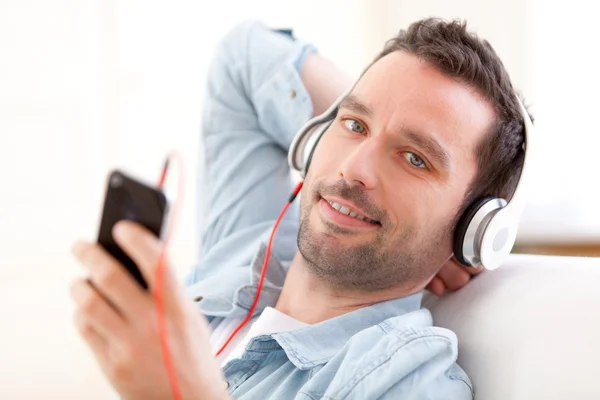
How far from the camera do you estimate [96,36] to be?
116 inches

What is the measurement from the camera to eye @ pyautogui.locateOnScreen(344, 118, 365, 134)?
1.24 metres

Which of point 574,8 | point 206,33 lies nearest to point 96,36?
point 206,33

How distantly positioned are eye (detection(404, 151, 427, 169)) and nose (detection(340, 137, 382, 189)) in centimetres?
5

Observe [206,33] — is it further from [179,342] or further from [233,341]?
[179,342]

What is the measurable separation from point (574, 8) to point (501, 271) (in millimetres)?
1929

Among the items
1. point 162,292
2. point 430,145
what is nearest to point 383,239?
point 430,145

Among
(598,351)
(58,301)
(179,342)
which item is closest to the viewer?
(179,342)

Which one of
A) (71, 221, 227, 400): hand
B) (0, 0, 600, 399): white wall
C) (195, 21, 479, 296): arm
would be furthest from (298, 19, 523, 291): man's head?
(0, 0, 600, 399): white wall

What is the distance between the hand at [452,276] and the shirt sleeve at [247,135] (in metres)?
0.37

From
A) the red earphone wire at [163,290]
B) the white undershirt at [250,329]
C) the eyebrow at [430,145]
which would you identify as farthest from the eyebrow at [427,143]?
the red earphone wire at [163,290]

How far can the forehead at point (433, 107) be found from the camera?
1160 mm

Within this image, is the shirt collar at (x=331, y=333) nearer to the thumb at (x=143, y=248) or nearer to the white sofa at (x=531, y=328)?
the white sofa at (x=531, y=328)

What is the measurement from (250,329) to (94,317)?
1.95 feet

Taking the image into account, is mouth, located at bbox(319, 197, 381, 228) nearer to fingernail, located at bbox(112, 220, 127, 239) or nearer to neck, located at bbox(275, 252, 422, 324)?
neck, located at bbox(275, 252, 422, 324)
